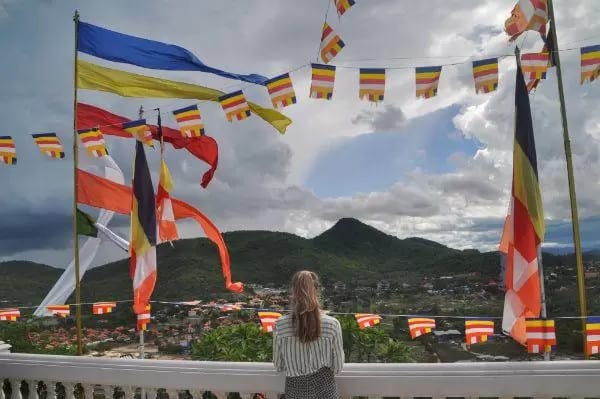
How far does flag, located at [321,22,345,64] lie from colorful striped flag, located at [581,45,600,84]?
260 centimetres

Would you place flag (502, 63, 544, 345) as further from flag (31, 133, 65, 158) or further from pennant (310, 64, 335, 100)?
flag (31, 133, 65, 158)

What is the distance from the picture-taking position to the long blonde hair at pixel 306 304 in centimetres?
285

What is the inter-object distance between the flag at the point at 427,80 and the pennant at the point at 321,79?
3.28ft

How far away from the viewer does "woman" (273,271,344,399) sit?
2.88 m

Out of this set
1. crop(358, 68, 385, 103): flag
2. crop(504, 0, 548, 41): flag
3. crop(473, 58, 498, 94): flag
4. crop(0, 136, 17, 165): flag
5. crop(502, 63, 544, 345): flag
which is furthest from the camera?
crop(0, 136, 17, 165): flag

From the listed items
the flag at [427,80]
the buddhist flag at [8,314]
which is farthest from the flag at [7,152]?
the flag at [427,80]

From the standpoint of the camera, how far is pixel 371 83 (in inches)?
247

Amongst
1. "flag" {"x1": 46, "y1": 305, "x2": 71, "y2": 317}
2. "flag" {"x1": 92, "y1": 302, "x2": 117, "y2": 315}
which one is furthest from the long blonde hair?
"flag" {"x1": 46, "y1": 305, "x2": 71, "y2": 317}

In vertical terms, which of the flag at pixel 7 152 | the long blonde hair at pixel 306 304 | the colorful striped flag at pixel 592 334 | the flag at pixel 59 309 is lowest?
the flag at pixel 59 309

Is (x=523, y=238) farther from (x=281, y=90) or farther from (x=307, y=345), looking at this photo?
(x=281, y=90)

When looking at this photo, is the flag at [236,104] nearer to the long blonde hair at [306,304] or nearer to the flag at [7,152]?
the flag at [7,152]

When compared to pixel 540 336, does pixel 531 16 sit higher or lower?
higher

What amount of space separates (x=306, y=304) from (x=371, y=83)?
13.1 feet

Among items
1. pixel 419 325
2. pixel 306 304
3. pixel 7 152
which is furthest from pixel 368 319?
pixel 7 152
